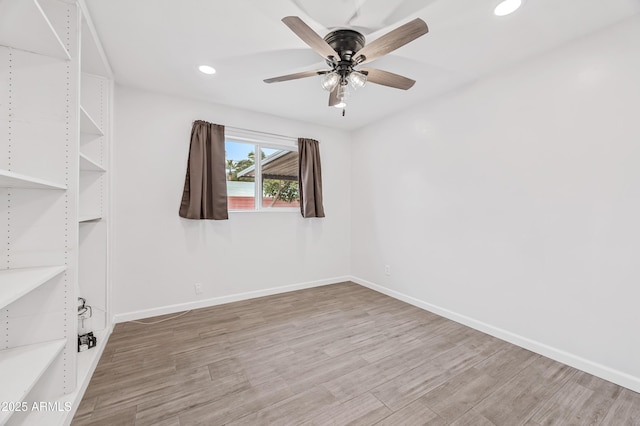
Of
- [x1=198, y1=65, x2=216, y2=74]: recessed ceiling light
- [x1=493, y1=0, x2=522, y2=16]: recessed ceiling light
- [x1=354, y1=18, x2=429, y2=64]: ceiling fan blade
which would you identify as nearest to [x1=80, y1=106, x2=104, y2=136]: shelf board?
[x1=198, y1=65, x2=216, y2=74]: recessed ceiling light

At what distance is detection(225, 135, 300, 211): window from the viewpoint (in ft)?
11.5

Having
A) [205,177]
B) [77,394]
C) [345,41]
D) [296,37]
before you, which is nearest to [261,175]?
[205,177]

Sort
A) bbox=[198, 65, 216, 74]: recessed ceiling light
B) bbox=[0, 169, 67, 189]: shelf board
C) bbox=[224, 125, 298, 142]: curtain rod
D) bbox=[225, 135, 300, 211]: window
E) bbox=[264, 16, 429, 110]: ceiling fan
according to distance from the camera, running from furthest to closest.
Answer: bbox=[225, 135, 300, 211]: window, bbox=[224, 125, 298, 142]: curtain rod, bbox=[198, 65, 216, 74]: recessed ceiling light, bbox=[264, 16, 429, 110]: ceiling fan, bbox=[0, 169, 67, 189]: shelf board

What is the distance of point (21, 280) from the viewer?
1245mm

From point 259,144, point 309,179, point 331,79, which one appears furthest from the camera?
point 309,179

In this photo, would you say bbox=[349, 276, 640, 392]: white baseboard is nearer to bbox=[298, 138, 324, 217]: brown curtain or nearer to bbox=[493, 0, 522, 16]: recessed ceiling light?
bbox=[298, 138, 324, 217]: brown curtain

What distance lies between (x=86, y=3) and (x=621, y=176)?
3.77 meters

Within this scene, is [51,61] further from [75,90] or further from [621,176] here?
[621,176]

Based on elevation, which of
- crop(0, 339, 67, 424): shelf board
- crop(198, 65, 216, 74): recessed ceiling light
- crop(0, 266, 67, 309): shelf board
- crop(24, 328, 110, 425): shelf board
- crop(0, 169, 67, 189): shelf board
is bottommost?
crop(24, 328, 110, 425): shelf board

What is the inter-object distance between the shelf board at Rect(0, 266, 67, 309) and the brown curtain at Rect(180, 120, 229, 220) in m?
1.60

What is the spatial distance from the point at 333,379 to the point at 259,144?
2950 millimetres

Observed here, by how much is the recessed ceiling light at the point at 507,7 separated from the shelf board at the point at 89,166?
3.03 metres

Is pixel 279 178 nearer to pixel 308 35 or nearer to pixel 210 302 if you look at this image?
pixel 210 302

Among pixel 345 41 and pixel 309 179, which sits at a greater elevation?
pixel 345 41
